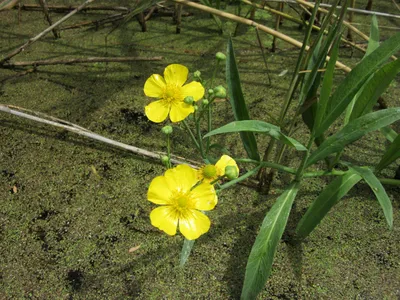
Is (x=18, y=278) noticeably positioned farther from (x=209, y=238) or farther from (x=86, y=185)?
(x=209, y=238)

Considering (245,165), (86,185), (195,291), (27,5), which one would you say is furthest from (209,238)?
(27,5)

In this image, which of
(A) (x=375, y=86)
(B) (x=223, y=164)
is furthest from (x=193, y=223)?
(A) (x=375, y=86)

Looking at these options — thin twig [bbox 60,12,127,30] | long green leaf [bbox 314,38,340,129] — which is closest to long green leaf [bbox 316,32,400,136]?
long green leaf [bbox 314,38,340,129]

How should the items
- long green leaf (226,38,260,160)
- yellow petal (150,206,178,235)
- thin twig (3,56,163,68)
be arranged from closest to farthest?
yellow petal (150,206,178,235) → long green leaf (226,38,260,160) → thin twig (3,56,163,68)

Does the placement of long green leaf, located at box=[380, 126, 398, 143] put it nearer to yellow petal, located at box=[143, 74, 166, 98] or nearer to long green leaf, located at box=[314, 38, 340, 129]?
long green leaf, located at box=[314, 38, 340, 129]

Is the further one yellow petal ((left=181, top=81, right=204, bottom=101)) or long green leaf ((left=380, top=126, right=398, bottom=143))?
long green leaf ((left=380, top=126, right=398, bottom=143))

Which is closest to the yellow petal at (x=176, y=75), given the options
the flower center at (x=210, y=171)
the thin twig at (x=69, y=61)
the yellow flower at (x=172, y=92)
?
the yellow flower at (x=172, y=92)
